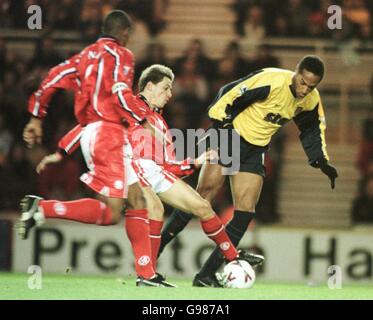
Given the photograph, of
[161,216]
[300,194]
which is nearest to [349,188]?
[300,194]

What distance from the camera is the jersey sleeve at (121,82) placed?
6535mm

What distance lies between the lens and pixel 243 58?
10945 mm

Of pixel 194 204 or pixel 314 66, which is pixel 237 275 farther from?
pixel 314 66

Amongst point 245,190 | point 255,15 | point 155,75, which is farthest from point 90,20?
point 245,190

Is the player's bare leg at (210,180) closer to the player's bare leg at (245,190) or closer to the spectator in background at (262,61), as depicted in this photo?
the player's bare leg at (245,190)

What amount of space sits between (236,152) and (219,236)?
26.6 inches

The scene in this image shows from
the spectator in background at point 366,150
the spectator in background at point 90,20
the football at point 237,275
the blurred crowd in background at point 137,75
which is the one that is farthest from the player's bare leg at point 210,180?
the spectator in background at point 90,20

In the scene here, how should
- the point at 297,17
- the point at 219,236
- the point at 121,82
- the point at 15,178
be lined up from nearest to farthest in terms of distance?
the point at 121,82
the point at 219,236
the point at 15,178
the point at 297,17

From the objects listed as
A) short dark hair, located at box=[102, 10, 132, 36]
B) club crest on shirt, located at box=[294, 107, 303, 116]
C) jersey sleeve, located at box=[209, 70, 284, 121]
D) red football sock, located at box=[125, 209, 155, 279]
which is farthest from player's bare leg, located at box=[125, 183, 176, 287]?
club crest on shirt, located at box=[294, 107, 303, 116]

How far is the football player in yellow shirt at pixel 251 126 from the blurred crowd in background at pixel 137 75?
2734mm

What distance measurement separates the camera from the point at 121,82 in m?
6.58

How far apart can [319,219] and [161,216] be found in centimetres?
421

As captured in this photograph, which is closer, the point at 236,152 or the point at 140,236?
the point at 140,236

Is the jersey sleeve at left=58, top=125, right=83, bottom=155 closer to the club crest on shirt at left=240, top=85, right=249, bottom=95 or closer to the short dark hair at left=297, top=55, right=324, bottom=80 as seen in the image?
the club crest on shirt at left=240, top=85, right=249, bottom=95
